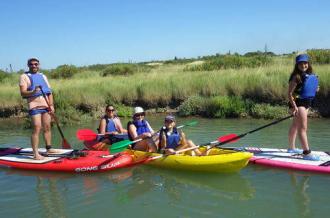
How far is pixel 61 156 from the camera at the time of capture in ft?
28.3

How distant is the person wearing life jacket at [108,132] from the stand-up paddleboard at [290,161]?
9.67 feet

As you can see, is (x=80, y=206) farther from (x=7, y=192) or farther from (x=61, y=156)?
(x=61, y=156)

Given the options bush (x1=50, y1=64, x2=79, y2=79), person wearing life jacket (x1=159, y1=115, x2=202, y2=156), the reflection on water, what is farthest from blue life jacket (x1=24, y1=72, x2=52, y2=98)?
bush (x1=50, y1=64, x2=79, y2=79)

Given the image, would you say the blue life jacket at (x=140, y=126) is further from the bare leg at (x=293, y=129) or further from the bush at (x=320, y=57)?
the bush at (x=320, y=57)

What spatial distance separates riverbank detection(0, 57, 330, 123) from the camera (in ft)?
45.5

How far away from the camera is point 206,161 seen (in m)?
7.36

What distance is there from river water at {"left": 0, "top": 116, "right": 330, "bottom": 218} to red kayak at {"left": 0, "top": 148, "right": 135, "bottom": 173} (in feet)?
0.42

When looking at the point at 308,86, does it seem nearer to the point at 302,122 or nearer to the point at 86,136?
the point at 302,122

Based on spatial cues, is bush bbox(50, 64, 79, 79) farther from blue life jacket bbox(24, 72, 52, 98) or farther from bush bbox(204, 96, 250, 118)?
blue life jacket bbox(24, 72, 52, 98)

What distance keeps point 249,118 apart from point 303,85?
630 cm

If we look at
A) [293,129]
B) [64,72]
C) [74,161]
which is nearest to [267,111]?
[293,129]

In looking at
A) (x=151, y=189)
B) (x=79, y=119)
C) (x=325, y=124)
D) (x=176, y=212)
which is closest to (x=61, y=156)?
(x=151, y=189)

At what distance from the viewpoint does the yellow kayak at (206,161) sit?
281 inches

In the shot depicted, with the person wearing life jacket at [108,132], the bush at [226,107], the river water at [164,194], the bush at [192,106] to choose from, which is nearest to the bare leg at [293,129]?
the river water at [164,194]
